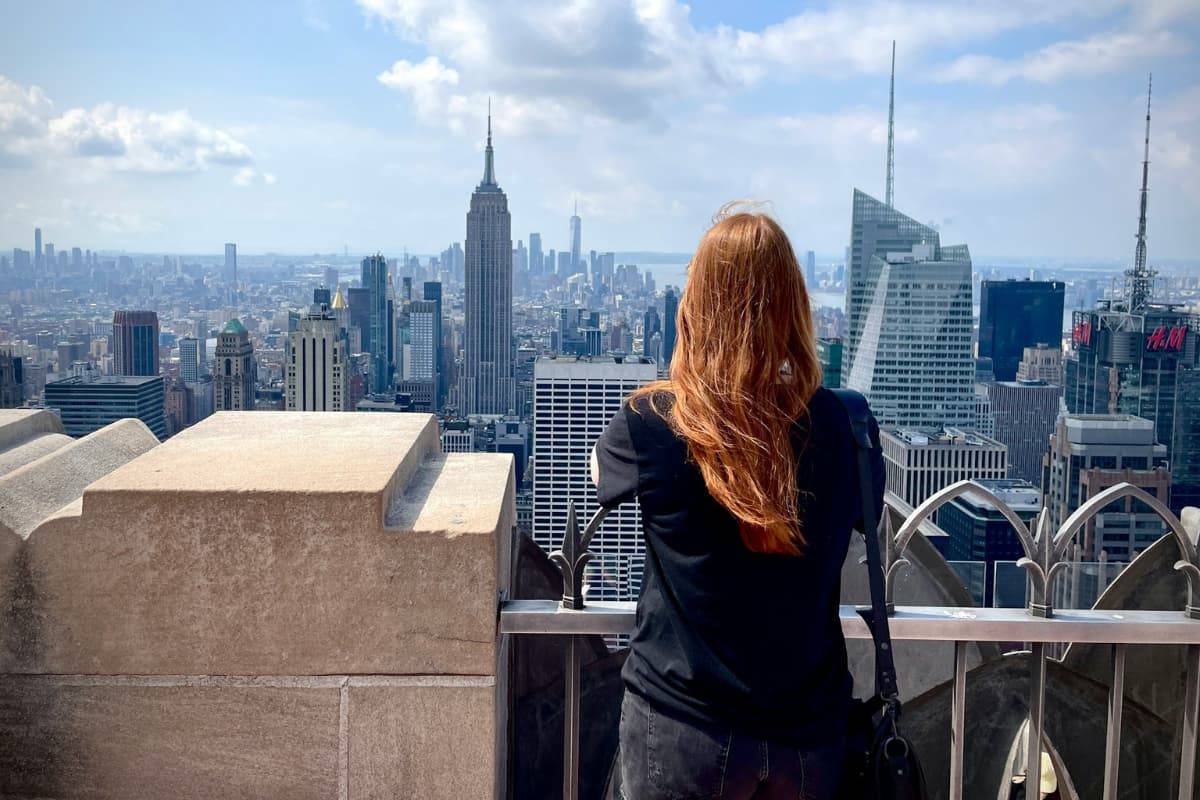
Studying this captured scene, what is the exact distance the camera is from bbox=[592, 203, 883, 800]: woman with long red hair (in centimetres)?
142

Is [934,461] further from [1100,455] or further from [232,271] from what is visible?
[232,271]

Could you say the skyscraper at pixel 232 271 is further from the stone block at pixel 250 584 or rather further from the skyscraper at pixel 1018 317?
the stone block at pixel 250 584

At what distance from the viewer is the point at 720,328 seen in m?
1.46

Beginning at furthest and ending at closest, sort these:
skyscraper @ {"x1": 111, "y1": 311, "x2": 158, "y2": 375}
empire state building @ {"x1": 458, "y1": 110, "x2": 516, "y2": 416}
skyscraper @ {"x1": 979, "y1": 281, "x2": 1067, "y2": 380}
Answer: empire state building @ {"x1": 458, "y1": 110, "x2": 516, "y2": 416} → skyscraper @ {"x1": 979, "y1": 281, "x2": 1067, "y2": 380} → skyscraper @ {"x1": 111, "y1": 311, "x2": 158, "y2": 375}

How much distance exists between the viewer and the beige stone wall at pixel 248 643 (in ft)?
5.43

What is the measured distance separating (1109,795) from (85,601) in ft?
5.63

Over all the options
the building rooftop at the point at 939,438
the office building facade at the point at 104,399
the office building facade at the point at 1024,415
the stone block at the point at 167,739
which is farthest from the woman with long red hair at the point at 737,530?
the office building facade at the point at 1024,415

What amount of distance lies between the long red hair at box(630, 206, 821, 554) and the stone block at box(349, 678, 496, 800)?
1.77 feet

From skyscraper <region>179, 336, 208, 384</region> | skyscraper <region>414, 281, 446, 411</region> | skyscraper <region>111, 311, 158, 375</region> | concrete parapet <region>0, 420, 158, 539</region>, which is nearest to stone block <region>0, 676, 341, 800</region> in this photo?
concrete parapet <region>0, 420, 158, 539</region>

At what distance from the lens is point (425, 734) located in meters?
1.69

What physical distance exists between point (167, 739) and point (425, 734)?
40cm

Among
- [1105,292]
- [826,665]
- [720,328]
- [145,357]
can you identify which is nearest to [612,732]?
[826,665]

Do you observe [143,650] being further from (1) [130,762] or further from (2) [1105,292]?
(2) [1105,292]

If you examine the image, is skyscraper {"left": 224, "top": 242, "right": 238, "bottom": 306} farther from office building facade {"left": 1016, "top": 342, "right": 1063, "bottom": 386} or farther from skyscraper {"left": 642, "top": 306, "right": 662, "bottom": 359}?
office building facade {"left": 1016, "top": 342, "right": 1063, "bottom": 386}
